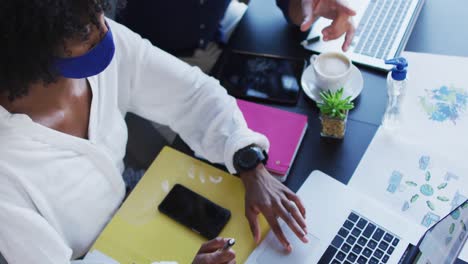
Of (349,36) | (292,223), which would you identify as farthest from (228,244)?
(349,36)

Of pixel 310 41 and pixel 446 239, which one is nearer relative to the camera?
pixel 446 239

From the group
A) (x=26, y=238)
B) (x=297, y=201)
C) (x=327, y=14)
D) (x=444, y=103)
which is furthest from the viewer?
(x=327, y=14)

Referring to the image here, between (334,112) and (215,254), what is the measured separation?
1.22ft

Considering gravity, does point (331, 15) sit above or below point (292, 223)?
above

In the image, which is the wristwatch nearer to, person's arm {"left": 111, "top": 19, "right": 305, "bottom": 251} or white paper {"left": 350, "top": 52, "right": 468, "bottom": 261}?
person's arm {"left": 111, "top": 19, "right": 305, "bottom": 251}

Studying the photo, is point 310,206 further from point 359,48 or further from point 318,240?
point 359,48

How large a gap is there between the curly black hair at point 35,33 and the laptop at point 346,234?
497 millimetres

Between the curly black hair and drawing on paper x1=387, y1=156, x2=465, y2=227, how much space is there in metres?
0.63

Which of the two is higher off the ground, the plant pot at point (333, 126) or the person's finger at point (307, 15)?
the person's finger at point (307, 15)

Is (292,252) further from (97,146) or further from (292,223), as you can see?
(97,146)

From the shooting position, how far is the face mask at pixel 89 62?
0.91m

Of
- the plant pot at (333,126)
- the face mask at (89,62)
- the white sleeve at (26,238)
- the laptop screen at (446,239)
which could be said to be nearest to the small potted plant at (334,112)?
the plant pot at (333,126)

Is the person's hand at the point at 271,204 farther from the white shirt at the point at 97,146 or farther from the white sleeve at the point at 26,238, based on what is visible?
the white sleeve at the point at 26,238

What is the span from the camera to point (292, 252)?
3.25 ft
